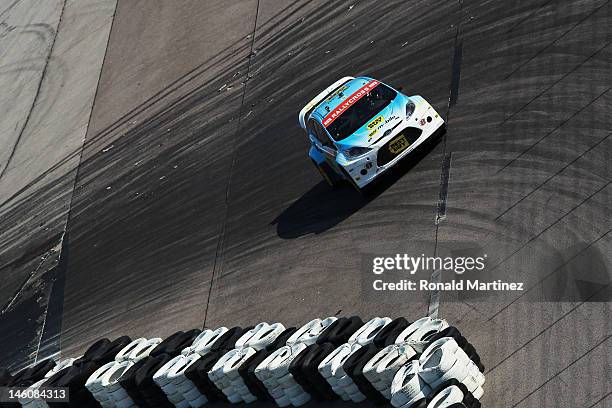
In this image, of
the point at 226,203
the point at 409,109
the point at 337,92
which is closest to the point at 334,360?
the point at 409,109

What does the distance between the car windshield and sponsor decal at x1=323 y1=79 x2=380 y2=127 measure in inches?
2.4

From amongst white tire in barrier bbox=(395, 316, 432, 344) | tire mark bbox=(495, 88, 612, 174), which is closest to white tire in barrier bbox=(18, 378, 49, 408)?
white tire in barrier bbox=(395, 316, 432, 344)

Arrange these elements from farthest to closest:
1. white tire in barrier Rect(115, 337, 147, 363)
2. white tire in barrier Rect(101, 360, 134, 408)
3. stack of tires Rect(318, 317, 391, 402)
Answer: white tire in barrier Rect(115, 337, 147, 363) < white tire in barrier Rect(101, 360, 134, 408) < stack of tires Rect(318, 317, 391, 402)

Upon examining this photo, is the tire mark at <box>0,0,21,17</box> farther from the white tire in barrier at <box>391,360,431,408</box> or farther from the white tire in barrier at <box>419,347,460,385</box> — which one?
the white tire in barrier at <box>419,347,460,385</box>

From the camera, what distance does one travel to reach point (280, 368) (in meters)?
14.2

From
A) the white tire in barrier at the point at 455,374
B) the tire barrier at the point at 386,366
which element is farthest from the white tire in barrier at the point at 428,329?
the white tire in barrier at the point at 455,374

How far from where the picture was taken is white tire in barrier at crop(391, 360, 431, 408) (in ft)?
41.6

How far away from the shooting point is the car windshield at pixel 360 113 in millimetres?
17094

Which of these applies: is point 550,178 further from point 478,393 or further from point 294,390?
point 294,390

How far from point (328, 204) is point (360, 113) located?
177 centimetres

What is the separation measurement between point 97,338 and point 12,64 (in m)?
12.5
